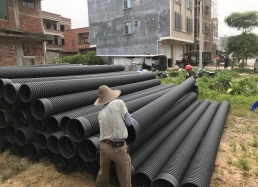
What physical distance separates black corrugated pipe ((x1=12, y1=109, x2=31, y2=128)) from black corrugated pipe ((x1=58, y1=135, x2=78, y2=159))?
1.06 metres

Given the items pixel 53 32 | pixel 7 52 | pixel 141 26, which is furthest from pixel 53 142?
pixel 53 32

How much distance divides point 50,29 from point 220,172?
4297 centimetres

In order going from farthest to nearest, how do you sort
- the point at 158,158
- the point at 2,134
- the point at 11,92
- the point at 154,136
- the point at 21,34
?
the point at 21,34
the point at 2,134
the point at 154,136
the point at 11,92
the point at 158,158

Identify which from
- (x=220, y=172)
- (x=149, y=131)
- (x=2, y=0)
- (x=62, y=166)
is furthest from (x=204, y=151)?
(x=2, y=0)

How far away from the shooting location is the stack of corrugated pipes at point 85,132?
3.47 meters

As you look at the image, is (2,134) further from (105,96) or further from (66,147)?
(105,96)

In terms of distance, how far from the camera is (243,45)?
23547mm

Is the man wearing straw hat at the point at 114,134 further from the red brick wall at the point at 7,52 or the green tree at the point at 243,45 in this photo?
the green tree at the point at 243,45

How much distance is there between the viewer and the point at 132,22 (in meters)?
28.2

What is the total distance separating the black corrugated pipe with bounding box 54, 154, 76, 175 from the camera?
3.95m

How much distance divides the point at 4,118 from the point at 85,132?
2382mm

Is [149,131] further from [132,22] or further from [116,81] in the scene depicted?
[132,22]

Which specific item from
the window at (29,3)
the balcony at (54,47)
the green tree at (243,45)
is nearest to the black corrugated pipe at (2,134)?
the window at (29,3)

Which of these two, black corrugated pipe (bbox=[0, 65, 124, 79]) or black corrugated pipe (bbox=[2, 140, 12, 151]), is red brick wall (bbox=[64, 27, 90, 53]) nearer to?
black corrugated pipe (bbox=[0, 65, 124, 79])
